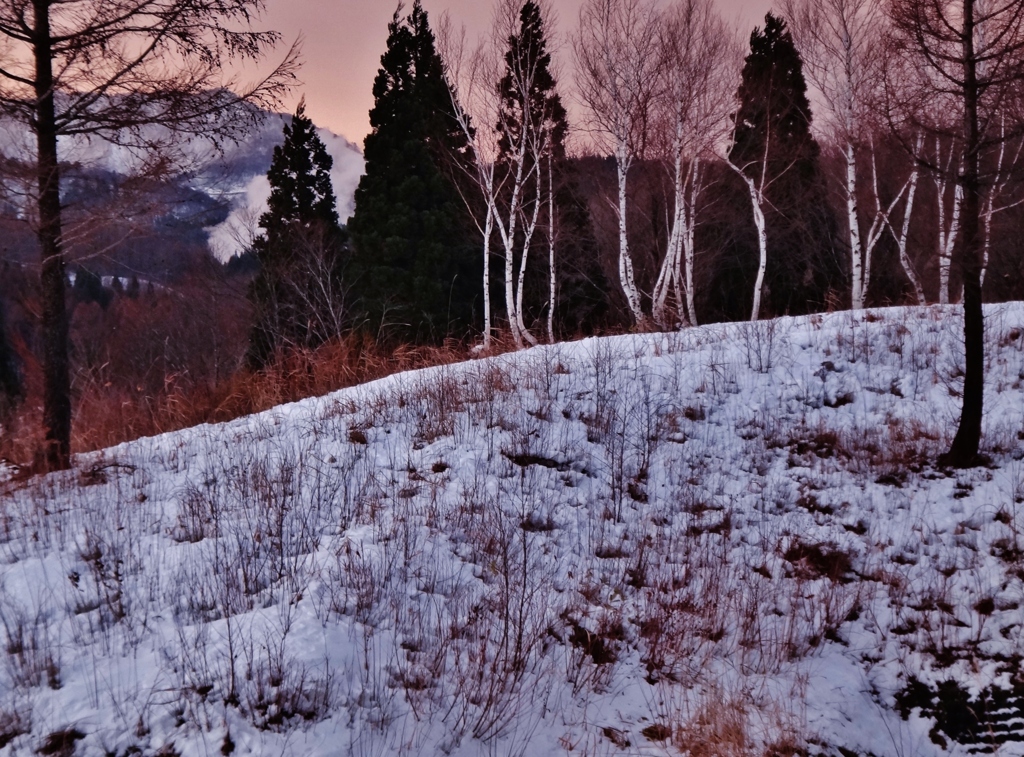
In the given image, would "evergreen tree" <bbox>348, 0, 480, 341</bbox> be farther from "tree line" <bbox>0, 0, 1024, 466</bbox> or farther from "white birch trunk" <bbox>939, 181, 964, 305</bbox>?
"white birch trunk" <bbox>939, 181, 964, 305</bbox>

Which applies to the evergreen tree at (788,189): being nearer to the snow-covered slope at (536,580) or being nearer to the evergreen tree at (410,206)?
the evergreen tree at (410,206)

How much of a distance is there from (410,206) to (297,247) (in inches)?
185

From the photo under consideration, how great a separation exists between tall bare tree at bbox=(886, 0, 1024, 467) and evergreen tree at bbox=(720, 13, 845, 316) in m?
17.3

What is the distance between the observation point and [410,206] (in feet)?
79.3

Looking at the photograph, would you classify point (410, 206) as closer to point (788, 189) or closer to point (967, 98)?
point (788, 189)

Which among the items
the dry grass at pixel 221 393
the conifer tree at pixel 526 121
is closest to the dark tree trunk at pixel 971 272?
the dry grass at pixel 221 393

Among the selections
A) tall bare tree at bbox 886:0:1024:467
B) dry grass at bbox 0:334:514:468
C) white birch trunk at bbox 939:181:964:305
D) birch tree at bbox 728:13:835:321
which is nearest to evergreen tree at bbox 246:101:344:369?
dry grass at bbox 0:334:514:468

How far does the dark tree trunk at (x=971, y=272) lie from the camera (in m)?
5.22

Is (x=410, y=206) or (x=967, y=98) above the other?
(x=410, y=206)

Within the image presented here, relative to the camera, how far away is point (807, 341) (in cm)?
834

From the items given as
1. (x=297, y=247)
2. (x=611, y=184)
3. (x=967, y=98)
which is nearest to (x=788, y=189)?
(x=611, y=184)

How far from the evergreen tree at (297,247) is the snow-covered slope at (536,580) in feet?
56.0

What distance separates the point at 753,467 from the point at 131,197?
22.1ft

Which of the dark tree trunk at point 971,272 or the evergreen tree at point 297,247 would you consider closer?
the dark tree trunk at point 971,272
